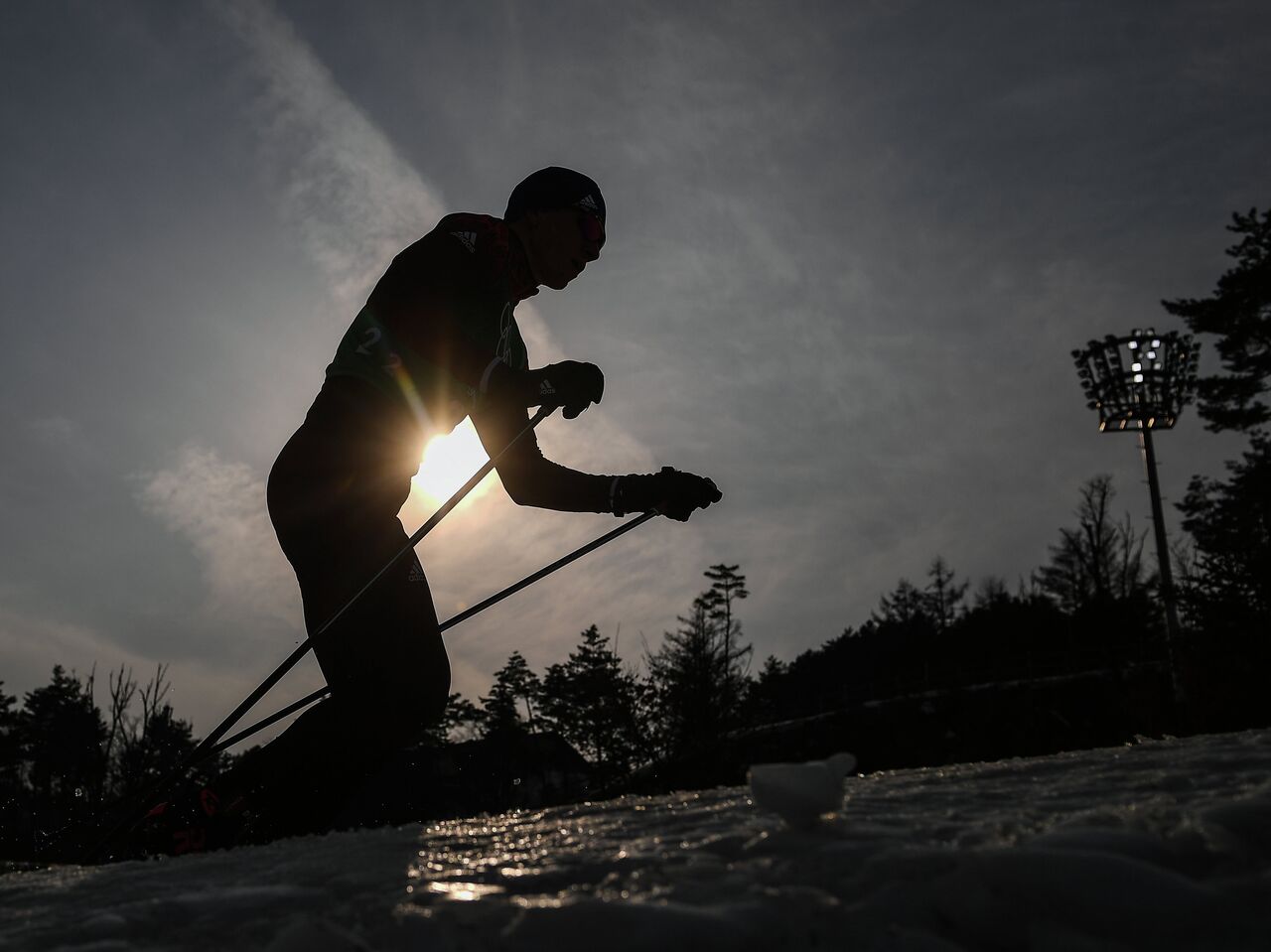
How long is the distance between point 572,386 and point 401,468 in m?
0.70

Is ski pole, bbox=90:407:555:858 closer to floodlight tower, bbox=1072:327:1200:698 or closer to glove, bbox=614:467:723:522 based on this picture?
glove, bbox=614:467:723:522

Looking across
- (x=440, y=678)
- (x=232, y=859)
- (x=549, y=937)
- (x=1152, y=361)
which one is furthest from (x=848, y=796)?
(x=1152, y=361)

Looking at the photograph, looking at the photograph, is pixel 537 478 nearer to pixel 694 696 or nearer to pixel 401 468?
pixel 401 468

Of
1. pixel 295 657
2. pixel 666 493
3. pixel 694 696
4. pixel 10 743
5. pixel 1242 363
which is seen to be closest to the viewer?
pixel 295 657

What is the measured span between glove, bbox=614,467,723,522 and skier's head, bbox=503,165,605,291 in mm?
867

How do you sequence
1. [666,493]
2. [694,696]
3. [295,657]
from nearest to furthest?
[295,657] < [666,493] < [694,696]

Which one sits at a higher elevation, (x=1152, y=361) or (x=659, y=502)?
(x=1152, y=361)

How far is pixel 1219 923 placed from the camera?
74 centimetres

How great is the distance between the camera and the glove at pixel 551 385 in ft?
10.3

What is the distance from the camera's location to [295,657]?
2.99 m

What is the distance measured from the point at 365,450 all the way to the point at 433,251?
74cm

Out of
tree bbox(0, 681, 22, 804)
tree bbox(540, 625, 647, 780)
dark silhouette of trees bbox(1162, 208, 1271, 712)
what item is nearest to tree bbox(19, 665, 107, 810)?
tree bbox(0, 681, 22, 804)

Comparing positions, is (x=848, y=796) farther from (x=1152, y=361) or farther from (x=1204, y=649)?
(x=1152, y=361)

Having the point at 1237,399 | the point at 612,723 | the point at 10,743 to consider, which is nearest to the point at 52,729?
the point at 10,743
